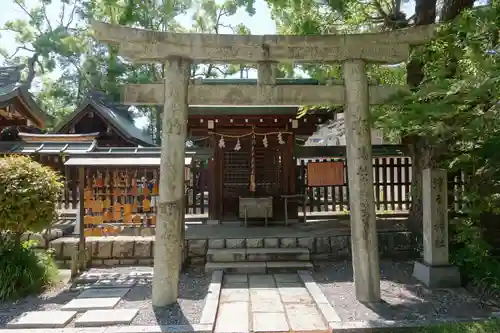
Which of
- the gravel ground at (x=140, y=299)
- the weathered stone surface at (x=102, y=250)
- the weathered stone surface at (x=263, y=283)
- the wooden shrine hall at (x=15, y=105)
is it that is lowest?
the weathered stone surface at (x=263, y=283)

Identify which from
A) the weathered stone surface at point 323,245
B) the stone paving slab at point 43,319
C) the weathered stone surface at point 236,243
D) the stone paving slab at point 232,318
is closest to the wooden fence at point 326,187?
the weathered stone surface at point 323,245

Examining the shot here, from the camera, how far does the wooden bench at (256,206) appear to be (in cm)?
1099

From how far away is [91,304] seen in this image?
19.8 feet

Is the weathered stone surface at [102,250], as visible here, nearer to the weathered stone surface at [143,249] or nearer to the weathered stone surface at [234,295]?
the weathered stone surface at [143,249]

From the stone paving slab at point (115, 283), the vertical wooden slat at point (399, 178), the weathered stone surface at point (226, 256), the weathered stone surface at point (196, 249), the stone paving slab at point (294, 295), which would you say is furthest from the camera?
the vertical wooden slat at point (399, 178)

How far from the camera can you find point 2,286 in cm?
634

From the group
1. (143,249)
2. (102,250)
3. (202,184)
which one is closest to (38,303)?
(102,250)

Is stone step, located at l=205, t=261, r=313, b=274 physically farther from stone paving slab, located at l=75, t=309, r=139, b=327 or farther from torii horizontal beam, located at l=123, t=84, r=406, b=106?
torii horizontal beam, located at l=123, t=84, r=406, b=106

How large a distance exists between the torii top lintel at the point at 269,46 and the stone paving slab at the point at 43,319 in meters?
4.25

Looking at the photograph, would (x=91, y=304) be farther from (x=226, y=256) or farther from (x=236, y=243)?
(x=236, y=243)

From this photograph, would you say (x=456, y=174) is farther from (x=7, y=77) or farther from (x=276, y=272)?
Answer: (x=7, y=77)

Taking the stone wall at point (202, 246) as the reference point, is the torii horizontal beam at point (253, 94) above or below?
above

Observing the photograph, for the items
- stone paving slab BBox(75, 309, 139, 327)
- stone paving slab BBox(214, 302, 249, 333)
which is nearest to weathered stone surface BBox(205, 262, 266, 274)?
stone paving slab BBox(214, 302, 249, 333)

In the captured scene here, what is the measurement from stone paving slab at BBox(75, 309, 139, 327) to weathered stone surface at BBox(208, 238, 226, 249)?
325cm
